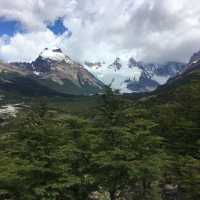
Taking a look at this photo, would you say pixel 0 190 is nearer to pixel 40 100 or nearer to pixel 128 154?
pixel 128 154

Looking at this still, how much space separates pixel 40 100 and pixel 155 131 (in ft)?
49.4

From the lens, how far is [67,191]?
40688mm

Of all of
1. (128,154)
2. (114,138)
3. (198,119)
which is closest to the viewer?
(128,154)

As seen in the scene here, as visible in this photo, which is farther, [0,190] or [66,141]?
[66,141]

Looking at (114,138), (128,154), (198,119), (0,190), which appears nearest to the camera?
(0,190)

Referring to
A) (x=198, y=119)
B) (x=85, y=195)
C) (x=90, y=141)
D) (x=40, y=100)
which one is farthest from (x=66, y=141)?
(x=198, y=119)

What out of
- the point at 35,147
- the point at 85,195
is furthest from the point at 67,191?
the point at 35,147

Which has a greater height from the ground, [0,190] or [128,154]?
[128,154]

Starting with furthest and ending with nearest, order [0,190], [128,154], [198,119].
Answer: [198,119]
[128,154]
[0,190]

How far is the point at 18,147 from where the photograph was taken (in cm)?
4172

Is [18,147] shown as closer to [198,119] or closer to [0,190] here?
[0,190]

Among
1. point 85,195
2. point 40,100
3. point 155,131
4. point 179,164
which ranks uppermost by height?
point 40,100

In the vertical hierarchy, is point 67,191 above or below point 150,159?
below

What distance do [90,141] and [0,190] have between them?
9.19 metres
